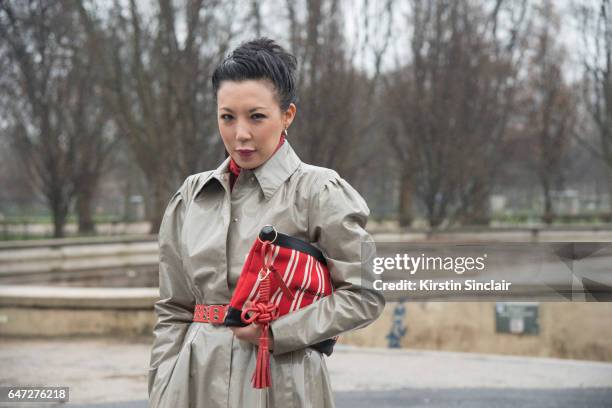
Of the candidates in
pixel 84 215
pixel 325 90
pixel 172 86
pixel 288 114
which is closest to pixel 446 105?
pixel 325 90

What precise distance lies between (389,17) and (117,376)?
48.5 feet

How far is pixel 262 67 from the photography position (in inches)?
83.1

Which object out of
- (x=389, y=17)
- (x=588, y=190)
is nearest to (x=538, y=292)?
(x=389, y=17)

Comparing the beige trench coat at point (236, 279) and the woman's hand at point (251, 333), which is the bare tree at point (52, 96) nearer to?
the beige trench coat at point (236, 279)

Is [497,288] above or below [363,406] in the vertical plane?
above

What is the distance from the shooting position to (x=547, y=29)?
25094 mm

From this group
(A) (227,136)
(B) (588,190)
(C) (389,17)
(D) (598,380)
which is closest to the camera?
(A) (227,136)

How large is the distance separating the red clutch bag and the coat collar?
0.51ft

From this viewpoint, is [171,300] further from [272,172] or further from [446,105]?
[446,105]

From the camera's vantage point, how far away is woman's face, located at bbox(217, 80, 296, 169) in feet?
6.93

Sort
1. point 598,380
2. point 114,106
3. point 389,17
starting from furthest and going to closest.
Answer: point 389,17, point 114,106, point 598,380

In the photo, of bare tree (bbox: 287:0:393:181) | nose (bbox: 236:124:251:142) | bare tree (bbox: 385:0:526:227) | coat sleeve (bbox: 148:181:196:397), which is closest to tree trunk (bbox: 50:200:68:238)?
bare tree (bbox: 287:0:393:181)

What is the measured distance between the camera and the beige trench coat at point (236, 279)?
204cm

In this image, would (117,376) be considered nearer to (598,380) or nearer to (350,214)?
(598,380)
